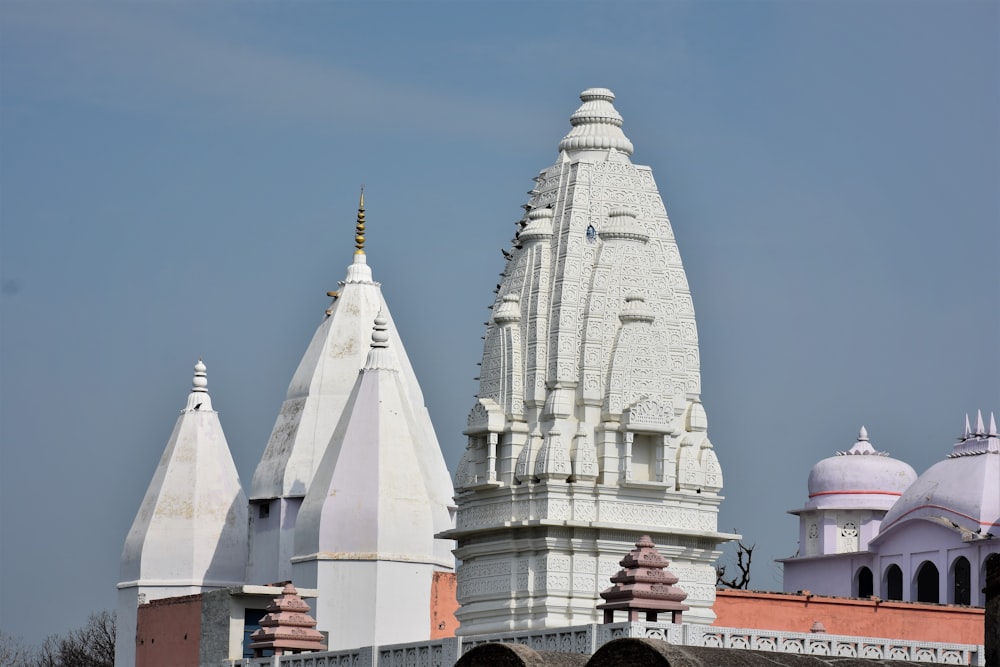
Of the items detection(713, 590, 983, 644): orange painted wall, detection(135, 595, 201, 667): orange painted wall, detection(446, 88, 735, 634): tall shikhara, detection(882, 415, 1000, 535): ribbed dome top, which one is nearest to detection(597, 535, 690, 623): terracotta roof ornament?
detection(446, 88, 735, 634): tall shikhara

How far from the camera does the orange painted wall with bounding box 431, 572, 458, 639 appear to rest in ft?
100

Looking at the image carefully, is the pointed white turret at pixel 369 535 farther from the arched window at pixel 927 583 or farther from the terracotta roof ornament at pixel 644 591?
the arched window at pixel 927 583

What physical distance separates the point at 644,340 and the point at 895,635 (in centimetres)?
542

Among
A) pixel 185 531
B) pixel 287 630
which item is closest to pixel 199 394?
pixel 185 531

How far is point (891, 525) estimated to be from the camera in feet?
119

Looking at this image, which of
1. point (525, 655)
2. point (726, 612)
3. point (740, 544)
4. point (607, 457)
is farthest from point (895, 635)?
point (740, 544)

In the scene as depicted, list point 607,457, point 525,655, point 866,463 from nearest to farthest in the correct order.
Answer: point 525,655 → point 607,457 → point 866,463

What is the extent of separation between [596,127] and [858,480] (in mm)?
11455

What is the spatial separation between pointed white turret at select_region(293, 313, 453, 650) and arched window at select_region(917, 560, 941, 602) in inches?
338

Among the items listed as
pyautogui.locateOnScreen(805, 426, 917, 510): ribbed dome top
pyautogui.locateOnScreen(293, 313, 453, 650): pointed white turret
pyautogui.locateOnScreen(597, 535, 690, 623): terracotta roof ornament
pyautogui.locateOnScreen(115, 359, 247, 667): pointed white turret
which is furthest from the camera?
pyautogui.locateOnScreen(805, 426, 917, 510): ribbed dome top

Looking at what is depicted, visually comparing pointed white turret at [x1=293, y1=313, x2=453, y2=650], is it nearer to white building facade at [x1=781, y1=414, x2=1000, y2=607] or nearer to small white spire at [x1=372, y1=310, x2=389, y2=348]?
small white spire at [x1=372, y1=310, x2=389, y2=348]

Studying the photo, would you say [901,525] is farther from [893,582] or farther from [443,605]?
[443,605]

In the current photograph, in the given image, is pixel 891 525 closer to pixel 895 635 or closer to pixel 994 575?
pixel 895 635

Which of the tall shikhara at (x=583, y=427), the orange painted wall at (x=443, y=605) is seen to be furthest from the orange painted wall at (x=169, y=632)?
the tall shikhara at (x=583, y=427)
